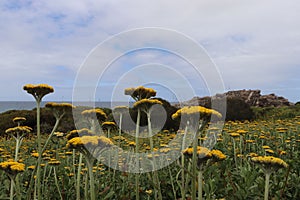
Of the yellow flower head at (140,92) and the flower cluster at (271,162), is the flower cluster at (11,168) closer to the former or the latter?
the yellow flower head at (140,92)

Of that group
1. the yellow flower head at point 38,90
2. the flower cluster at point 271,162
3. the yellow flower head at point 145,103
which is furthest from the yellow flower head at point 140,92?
the flower cluster at point 271,162

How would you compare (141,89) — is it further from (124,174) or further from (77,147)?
(124,174)

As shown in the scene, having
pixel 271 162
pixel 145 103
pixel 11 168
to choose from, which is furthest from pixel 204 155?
pixel 11 168

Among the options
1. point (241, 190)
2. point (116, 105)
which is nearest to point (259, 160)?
point (241, 190)

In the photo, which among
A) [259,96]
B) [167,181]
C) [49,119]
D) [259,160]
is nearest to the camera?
[259,160]

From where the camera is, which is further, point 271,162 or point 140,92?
point 140,92

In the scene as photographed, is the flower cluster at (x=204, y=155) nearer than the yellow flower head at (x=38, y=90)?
Yes

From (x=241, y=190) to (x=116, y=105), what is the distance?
4.86 feet

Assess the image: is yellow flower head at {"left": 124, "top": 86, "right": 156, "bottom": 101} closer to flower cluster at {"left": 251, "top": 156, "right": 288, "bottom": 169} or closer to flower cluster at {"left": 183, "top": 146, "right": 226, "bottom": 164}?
flower cluster at {"left": 183, "top": 146, "right": 226, "bottom": 164}

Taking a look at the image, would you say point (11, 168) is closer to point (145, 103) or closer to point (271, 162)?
point (145, 103)

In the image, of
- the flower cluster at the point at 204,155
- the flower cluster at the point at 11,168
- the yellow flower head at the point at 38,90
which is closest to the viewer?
the flower cluster at the point at 204,155

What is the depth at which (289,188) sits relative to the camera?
336 centimetres

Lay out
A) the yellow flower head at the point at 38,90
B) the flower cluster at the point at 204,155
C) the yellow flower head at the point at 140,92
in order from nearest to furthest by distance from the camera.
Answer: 1. the flower cluster at the point at 204,155
2. the yellow flower head at the point at 38,90
3. the yellow flower head at the point at 140,92

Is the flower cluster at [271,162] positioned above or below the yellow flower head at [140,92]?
below
